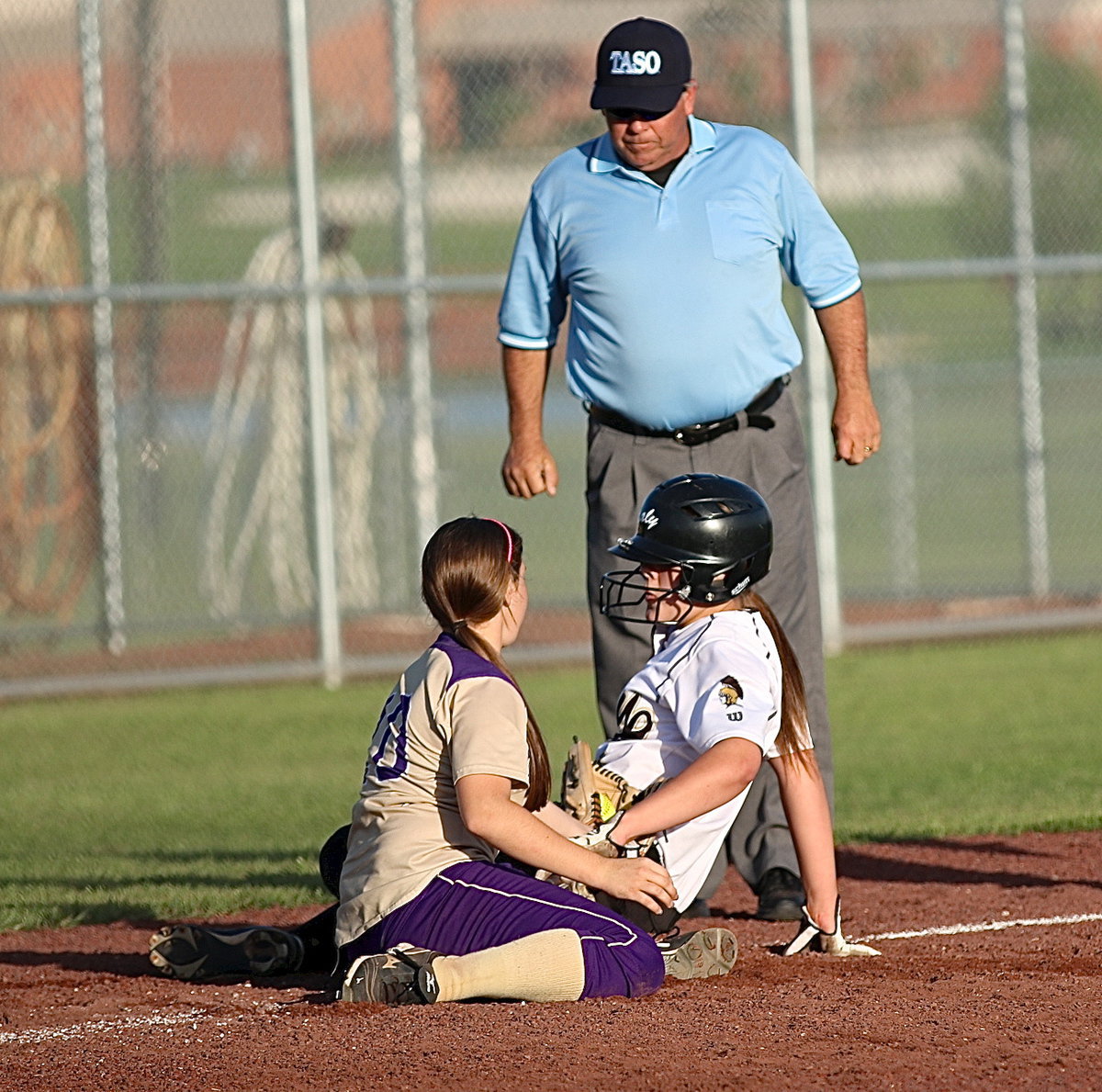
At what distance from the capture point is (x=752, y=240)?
547 cm

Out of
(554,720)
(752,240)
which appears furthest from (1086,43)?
(752,240)

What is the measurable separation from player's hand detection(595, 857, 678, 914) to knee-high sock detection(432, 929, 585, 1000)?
174mm

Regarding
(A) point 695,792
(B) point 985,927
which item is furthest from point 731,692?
(B) point 985,927

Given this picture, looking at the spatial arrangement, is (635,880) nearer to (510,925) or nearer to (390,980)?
(510,925)

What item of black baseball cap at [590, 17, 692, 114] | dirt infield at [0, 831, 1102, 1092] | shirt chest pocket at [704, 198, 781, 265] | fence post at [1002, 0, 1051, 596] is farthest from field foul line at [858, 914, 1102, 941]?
fence post at [1002, 0, 1051, 596]

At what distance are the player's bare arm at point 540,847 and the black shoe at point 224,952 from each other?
0.70 meters

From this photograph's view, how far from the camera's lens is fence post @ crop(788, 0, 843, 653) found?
11.2 meters

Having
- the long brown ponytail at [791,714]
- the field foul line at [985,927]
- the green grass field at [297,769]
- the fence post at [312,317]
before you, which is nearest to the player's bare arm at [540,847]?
the long brown ponytail at [791,714]

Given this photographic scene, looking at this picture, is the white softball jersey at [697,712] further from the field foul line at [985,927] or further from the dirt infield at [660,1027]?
the field foul line at [985,927]

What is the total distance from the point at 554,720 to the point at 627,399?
4114mm

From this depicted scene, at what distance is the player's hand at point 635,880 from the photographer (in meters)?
4.25

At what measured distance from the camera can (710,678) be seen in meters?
4.48

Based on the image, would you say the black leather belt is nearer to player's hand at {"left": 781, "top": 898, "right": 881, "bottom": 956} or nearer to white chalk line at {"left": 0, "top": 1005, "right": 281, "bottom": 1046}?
player's hand at {"left": 781, "top": 898, "right": 881, "bottom": 956}

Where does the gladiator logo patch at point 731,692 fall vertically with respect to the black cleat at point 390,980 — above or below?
above
